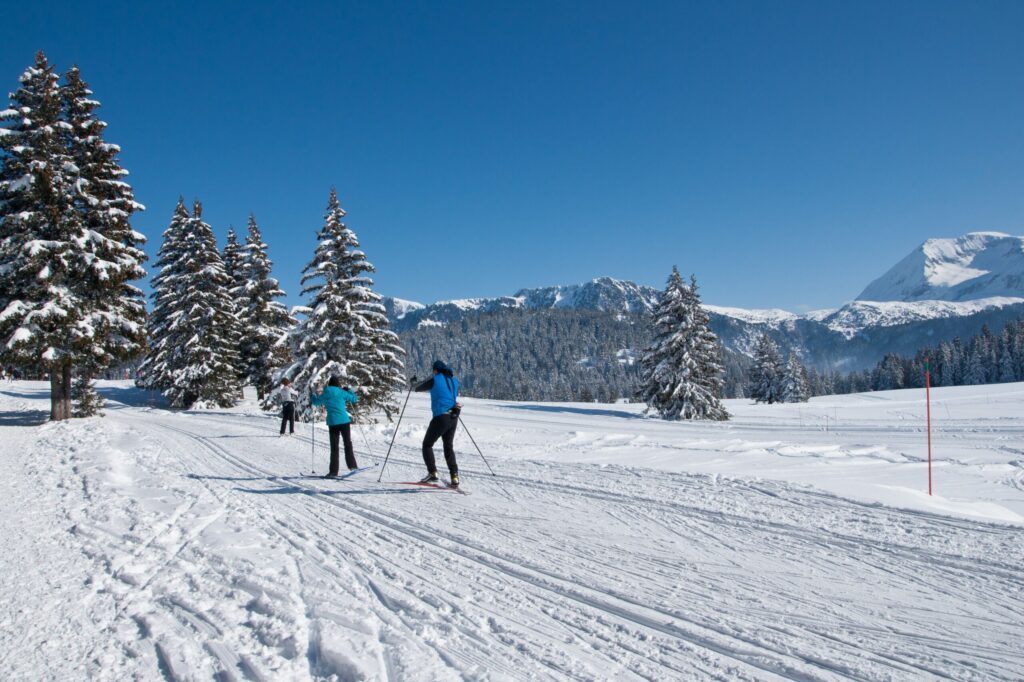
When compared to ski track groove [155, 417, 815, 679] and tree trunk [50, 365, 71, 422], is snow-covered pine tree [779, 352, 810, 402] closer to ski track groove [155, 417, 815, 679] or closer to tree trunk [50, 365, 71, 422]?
tree trunk [50, 365, 71, 422]

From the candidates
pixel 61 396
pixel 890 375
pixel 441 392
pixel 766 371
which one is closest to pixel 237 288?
pixel 61 396

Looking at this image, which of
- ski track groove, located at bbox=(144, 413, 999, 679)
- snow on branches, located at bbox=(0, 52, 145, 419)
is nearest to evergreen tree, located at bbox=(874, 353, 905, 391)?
snow on branches, located at bbox=(0, 52, 145, 419)

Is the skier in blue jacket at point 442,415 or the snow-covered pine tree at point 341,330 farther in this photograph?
the snow-covered pine tree at point 341,330

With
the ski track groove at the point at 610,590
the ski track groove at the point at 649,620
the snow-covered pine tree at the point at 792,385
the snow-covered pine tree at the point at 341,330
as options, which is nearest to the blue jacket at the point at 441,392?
the ski track groove at the point at 610,590

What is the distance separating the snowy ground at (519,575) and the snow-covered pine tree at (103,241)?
431 inches

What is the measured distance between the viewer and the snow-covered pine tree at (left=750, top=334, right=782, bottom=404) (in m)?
59.9

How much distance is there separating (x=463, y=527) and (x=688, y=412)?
2656cm

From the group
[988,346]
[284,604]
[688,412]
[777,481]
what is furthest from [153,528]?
Answer: [988,346]

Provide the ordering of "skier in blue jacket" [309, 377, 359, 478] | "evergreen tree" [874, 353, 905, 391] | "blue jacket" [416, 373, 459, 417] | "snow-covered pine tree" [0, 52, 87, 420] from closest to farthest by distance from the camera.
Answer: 1. "blue jacket" [416, 373, 459, 417]
2. "skier in blue jacket" [309, 377, 359, 478]
3. "snow-covered pine tree" [0, 52, 87, 420]
4. "evergreen tree" [874, 353, 905, 391]

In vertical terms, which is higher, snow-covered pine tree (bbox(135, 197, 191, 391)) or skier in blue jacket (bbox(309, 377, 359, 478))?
snow-covered pine tree (bbox(135, 197, 191, 391))

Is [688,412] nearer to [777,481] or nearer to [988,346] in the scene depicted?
[777,481]

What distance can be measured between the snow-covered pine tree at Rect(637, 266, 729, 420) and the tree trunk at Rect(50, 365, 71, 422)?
87.5 feet

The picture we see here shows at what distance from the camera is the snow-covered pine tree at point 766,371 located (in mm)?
59925

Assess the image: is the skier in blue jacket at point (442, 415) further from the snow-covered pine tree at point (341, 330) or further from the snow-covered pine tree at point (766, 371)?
the snow-covered pine tree at point (766, 371)
